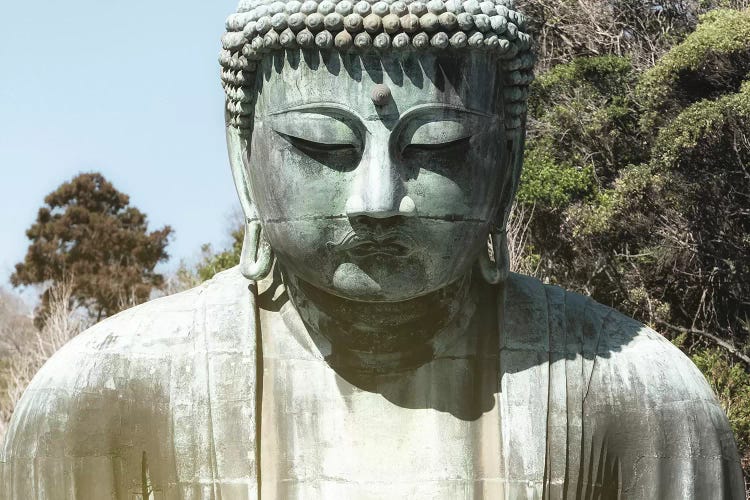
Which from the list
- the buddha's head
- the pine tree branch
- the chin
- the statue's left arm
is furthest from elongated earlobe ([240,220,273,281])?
the pine tree branch

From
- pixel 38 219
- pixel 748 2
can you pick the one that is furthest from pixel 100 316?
pixel 748 2

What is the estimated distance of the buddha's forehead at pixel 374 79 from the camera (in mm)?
4832

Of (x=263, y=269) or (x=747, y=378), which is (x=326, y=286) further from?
(x=747, y=378)

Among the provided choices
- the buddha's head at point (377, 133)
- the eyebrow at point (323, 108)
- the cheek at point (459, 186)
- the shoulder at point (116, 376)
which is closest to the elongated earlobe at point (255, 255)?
the shoulder at point (116, 376)

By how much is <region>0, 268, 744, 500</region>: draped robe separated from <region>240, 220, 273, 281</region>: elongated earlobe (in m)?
0.15

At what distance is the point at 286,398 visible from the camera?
→ 17.5ft

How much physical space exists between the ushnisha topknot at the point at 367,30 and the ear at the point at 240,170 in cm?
20

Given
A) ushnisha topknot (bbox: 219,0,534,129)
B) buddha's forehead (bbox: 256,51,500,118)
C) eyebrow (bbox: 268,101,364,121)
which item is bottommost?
eyebrow (bbox: 268,101,364,121)

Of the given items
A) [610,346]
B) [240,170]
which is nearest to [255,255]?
[240,170]

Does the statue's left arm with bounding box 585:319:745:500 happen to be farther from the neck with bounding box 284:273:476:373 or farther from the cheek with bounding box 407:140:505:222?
the cheek with bounding box 407:140:505:222

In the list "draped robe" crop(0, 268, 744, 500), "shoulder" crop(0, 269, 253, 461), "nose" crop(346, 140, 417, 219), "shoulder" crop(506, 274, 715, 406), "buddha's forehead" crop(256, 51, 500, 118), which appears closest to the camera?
"nose" crop(346, 140, 417, 219)

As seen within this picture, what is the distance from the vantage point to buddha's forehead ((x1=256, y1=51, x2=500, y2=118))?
4832 millimetres

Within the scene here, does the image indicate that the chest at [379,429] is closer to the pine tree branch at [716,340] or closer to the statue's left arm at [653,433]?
the statue's left arm at [653,433]

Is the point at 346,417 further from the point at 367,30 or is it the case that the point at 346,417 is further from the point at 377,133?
the point at 367,30
